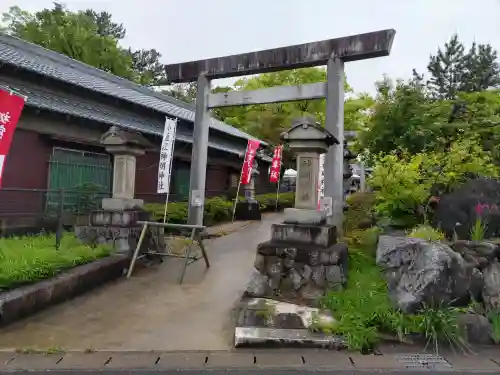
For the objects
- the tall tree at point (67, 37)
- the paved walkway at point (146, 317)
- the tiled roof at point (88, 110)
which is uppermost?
the tall tree at point (67, 37)

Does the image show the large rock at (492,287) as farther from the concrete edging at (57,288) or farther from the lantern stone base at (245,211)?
the lantern stone base at (245,211)

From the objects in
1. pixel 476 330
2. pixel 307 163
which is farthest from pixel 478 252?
pixel 307 163

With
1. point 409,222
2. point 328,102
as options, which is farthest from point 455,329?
point 328,102

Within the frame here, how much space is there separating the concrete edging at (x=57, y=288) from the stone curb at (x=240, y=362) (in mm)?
888

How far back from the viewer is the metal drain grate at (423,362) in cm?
374

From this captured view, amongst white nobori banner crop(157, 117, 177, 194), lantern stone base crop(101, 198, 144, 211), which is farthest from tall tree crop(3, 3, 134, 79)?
lantern stone base crop(101, 198, 144, 211)

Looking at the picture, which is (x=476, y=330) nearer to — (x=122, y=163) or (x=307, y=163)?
(x=307, y=163)

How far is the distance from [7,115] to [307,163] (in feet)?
14.3

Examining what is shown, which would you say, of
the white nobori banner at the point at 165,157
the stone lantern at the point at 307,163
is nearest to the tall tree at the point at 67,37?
the white nobori banner at the point at 165,157

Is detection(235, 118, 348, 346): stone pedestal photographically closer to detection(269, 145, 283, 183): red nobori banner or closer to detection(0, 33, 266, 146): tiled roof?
detection(0, 33, 266, 146): tiled roof

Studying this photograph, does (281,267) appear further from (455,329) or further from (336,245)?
(455,329)

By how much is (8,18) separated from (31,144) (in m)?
21.1

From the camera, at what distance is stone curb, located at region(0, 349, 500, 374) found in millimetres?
3650

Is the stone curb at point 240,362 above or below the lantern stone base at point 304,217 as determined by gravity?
below
